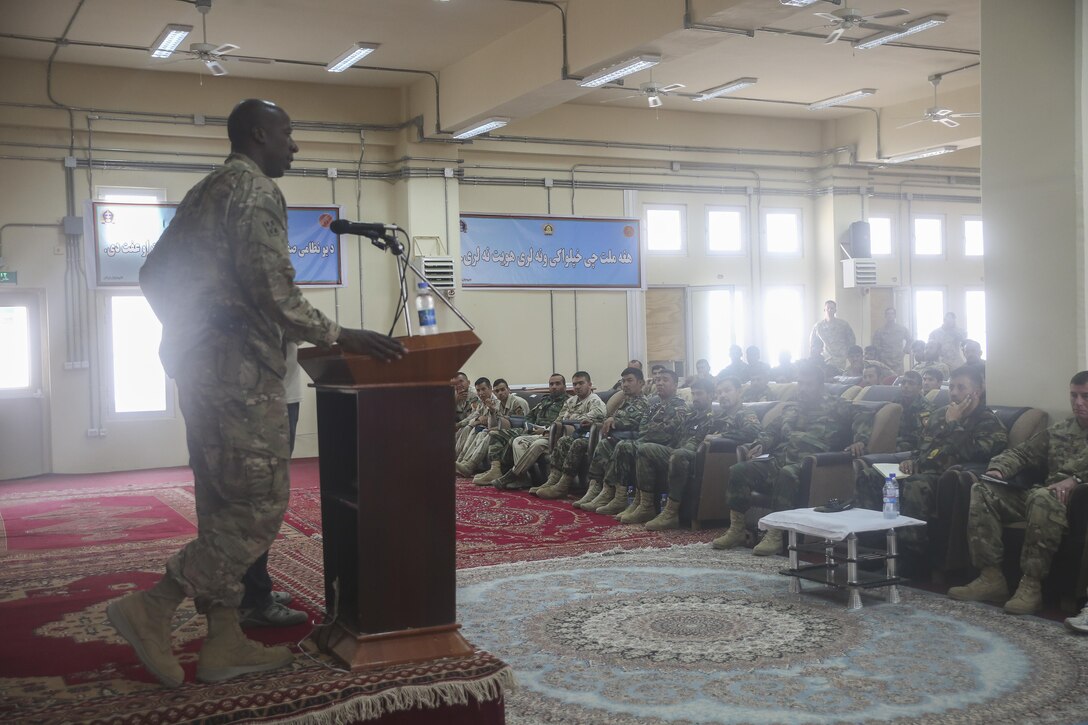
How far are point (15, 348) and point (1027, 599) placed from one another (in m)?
10.4

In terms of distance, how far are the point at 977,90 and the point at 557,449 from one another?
7756 millimetres

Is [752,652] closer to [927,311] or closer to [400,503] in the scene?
[400,503]

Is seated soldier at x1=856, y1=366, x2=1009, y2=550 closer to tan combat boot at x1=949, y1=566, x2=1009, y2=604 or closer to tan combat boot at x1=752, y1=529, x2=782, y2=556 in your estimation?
tan combat boot at x1=949, y1=566, x2=1009, y2=604

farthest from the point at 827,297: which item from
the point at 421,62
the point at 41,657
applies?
the point at 41,657

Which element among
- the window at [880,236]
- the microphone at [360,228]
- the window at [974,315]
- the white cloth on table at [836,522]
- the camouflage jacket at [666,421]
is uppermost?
the window at [880,236]

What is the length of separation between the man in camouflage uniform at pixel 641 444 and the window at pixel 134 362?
238 inches

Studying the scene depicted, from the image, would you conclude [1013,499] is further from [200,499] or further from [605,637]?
[200,499]

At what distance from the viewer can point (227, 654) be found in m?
3.01

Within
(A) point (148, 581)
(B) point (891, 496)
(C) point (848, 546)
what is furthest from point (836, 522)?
(A) point (148, 581)

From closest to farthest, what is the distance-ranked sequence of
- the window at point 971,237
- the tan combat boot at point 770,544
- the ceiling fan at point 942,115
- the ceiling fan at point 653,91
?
the tan combat boot at point 770,544, the ceiling fan at point 653,91, the ceiling fan at point 942,115, the window at point 971,237

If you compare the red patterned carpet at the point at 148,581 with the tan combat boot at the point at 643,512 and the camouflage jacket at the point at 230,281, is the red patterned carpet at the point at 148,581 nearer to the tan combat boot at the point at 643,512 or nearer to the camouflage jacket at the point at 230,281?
the tan combat boot at the point at 643,512

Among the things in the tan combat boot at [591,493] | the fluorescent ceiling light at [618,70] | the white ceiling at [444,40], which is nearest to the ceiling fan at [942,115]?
the white ceiling at [444,40]

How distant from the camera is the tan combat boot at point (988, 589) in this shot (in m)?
5.00

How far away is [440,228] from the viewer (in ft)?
41.1
